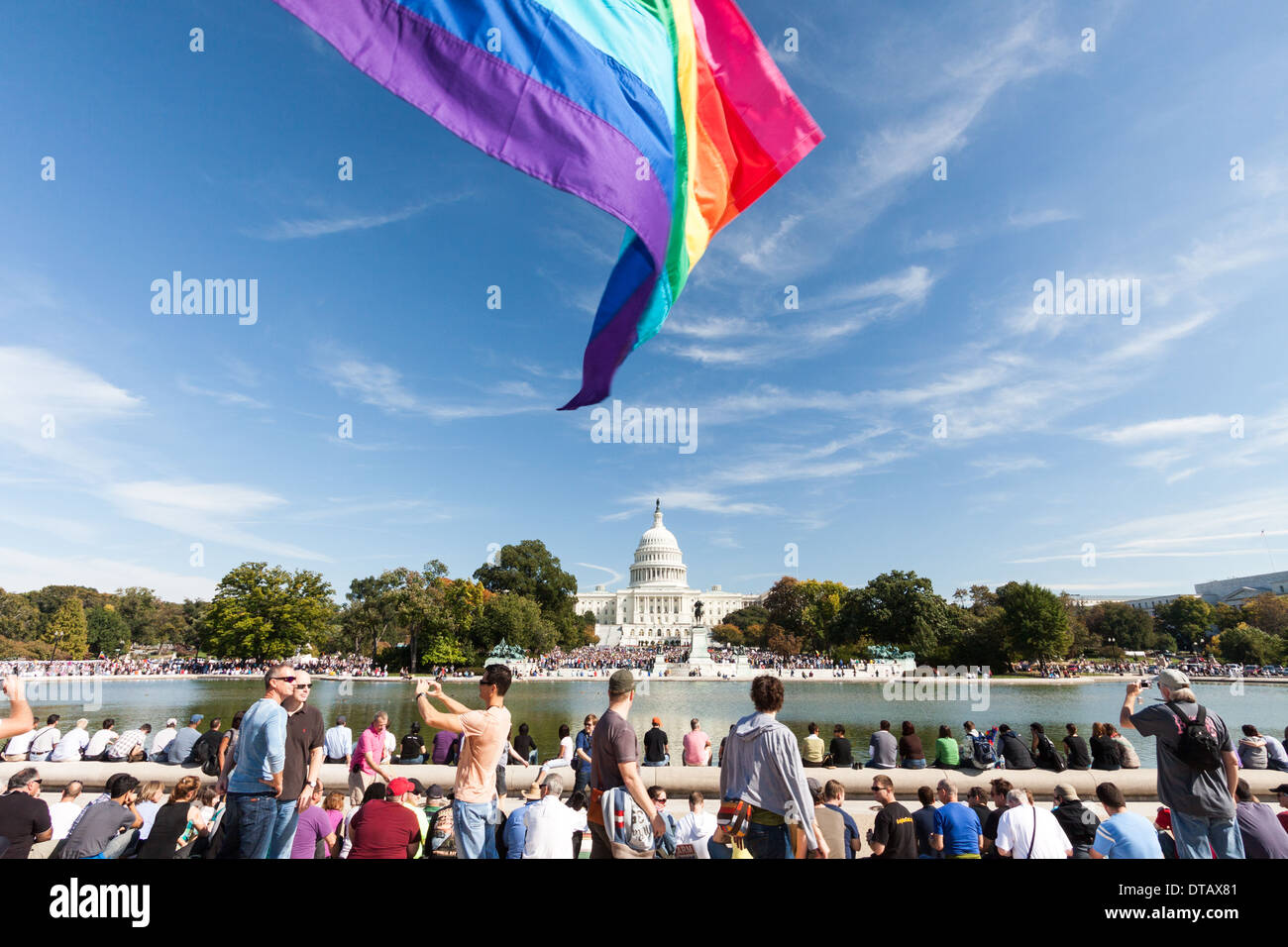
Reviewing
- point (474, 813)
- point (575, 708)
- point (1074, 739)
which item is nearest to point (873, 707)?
point (575, 708)

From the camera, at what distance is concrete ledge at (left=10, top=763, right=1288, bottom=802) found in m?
12.0

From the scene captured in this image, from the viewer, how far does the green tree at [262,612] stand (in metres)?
52.7

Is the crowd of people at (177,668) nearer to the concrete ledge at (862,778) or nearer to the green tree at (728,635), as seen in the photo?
the concrete ledge at (862,778)

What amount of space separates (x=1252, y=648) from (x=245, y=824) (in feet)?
302

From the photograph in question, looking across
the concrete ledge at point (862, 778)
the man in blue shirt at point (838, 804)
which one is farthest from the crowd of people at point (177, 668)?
the man in blue shirt at point (838, 804)

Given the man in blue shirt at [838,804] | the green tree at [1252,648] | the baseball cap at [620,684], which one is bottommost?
the green tree at [1252,648]

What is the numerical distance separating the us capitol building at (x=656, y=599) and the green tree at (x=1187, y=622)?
85.4 meters

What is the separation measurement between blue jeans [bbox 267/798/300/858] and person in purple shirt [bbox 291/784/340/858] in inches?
12.7

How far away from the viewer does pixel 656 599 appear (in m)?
165

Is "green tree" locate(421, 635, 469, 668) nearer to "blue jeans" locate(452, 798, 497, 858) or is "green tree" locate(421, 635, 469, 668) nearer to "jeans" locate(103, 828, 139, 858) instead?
"jeans" locate(103, 828, 139, 858)

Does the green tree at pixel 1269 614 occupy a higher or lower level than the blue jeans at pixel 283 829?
lower

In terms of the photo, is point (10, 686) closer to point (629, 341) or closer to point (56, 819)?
point (56, 819)
